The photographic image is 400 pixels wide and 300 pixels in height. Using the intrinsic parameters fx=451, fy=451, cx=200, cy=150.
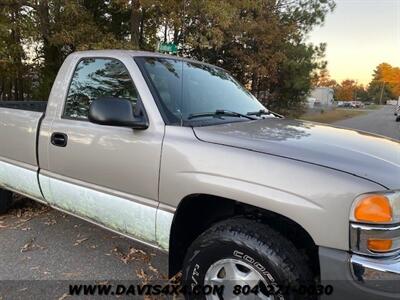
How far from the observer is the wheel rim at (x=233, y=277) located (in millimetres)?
2543

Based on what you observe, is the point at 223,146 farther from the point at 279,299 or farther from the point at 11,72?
the point at 11,72

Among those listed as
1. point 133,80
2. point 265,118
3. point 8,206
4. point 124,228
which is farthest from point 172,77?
point 8,206

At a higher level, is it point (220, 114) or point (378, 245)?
point (220, 114)

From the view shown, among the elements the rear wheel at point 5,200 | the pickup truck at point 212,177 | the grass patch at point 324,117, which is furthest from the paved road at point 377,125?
the pickup truck at point 212,177

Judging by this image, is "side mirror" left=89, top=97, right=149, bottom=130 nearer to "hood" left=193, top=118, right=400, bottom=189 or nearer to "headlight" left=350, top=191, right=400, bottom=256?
"hood" left=193, top=118, right=400, bottom=189

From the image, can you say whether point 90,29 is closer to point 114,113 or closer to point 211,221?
point 114,113

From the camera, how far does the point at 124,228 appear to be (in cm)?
332

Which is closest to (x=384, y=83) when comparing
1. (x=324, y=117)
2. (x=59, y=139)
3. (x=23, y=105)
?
(x=324, y=117)

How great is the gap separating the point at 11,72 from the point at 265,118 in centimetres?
894

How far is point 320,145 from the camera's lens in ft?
9.07

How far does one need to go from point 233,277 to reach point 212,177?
60cm

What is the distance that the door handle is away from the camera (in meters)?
3.70

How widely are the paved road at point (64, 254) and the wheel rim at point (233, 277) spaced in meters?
1.15

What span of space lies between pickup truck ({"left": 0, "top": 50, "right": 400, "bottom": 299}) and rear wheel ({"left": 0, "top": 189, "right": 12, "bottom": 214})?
0.94 metres
